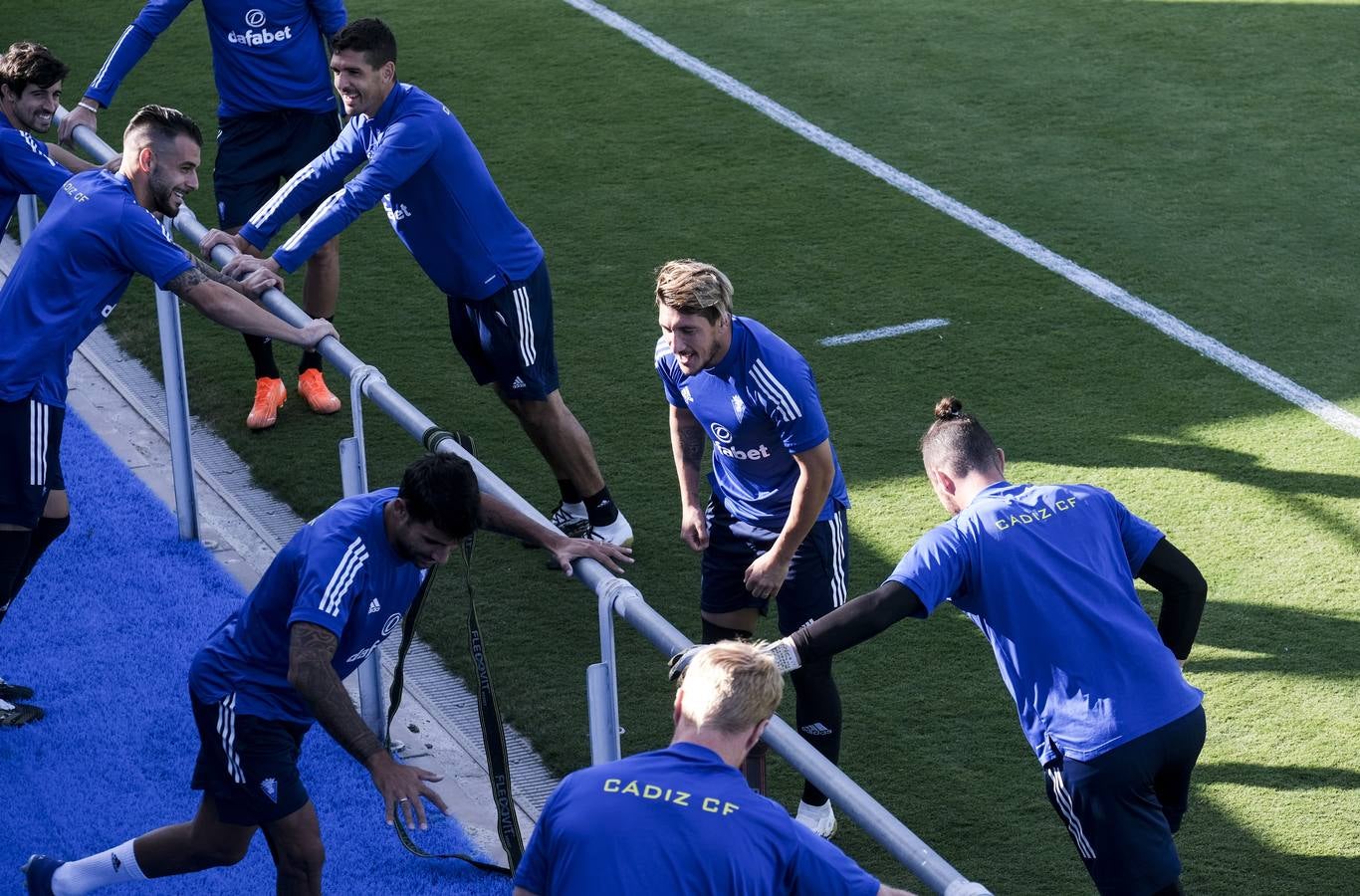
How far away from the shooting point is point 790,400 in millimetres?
4543

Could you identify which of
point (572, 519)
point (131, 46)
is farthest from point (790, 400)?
point (131, 46)

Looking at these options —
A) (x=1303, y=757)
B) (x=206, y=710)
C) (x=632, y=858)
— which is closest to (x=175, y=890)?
(x=206, y=710)

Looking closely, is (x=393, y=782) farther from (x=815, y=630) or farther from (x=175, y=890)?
(x=175, y=890)

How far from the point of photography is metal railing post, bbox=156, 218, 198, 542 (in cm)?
613

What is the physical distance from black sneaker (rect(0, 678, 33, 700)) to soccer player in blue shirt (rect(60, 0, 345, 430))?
1.98 metres

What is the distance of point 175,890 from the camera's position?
15.5 ft

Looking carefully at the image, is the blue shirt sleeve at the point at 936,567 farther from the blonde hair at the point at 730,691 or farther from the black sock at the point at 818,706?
the black sock at the point at 818,706

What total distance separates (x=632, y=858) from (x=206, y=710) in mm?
1658

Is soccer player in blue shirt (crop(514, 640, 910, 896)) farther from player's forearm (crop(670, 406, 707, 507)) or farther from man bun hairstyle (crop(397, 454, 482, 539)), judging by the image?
player's forearm (crop(670, 406, 707, 507))

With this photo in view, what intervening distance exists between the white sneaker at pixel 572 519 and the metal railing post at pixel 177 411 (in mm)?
1394

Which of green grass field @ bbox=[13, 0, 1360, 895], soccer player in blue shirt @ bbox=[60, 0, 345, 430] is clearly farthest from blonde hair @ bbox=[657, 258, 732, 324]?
soccer player in blue shirt @ bbox=[60, 0, 345, 430]

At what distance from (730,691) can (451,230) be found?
3420 mm

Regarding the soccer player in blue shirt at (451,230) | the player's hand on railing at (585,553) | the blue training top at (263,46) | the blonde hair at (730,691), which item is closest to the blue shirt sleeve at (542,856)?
the blonde hair at (730,691)

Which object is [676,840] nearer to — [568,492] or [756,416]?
[756,416]
